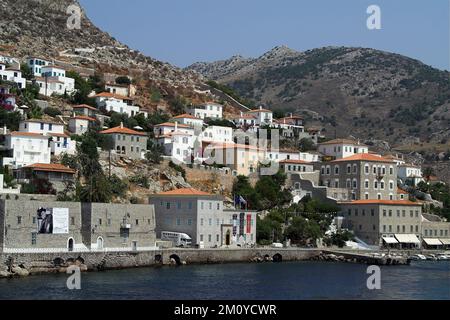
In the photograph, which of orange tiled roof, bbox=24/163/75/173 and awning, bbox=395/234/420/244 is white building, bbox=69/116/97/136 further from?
awning, bbox=395/234/420/244

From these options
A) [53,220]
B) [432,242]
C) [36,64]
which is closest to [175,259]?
[53,220]

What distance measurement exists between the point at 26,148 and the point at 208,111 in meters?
41.6

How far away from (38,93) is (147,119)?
46.2 ft

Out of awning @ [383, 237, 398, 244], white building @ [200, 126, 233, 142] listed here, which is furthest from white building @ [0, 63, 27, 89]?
awning @ [383, 237, 398, 244]

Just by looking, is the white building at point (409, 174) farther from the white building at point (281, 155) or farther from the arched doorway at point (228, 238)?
the arched doorway at point (228, 238)

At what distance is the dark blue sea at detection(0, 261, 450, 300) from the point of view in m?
43.7

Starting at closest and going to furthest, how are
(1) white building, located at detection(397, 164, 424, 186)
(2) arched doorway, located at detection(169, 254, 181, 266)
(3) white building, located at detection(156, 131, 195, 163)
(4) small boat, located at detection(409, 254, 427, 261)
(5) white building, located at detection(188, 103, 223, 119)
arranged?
(2) arched doorway, located at detection(169, 254, 181, 266)
(4) small boat, located at detection(409, 254, 427, 261)
(3) white building, located at detection(156, 131, 195, 163)
(5) white building, located at detection(188, 103, 223, 119)
(1) white building, located at detection(397, 164, 424, 186)

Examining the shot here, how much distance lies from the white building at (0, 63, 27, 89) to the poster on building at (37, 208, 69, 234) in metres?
39.0

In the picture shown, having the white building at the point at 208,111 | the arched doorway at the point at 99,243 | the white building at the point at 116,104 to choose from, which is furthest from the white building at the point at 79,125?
the arched doorway at the point at 99,243

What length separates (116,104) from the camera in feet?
330

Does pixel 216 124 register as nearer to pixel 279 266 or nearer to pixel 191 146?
pixel 191 146

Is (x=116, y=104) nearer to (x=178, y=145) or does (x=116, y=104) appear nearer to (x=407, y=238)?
(x=178, y=145)

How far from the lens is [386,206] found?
8675cm
